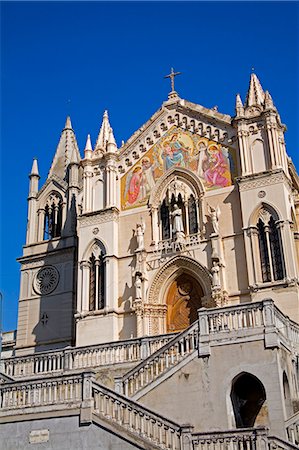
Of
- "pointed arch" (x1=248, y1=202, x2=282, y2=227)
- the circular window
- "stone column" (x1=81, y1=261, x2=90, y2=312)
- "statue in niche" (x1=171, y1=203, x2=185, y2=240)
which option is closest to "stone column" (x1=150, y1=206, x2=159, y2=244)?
"statue in niche" (x1=171, y1=203, x2=185, y2=240)

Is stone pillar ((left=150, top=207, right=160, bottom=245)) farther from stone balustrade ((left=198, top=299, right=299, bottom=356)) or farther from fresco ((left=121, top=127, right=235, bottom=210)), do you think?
stone balustrade ((left=198, top=299, right=299, bottom=356))

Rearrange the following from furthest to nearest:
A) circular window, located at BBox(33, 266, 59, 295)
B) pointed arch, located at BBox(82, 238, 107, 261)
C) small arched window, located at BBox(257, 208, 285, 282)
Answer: circular window, located at BBox(33, 266, 59, 295) < pointed arch, located at BBox(82, 238, 107, 261) < small arched window, located at BBox(257, 208, 285, 282)

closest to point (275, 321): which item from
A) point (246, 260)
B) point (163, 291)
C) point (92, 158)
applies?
point (246, 260)

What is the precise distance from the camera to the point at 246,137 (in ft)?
95.9

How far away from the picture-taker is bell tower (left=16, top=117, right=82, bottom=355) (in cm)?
3344

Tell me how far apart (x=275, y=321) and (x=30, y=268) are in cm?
2003

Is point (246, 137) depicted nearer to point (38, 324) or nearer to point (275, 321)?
point (275, 321)

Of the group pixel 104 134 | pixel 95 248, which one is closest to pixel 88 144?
pixel 104 134

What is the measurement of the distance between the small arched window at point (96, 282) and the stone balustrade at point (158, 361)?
997 cm

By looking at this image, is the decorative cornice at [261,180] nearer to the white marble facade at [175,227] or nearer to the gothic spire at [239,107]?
the white marble facade at [175,227]

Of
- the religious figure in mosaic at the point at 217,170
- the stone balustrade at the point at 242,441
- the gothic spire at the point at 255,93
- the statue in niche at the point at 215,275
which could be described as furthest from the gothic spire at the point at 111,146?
the stone balustrade at the point at 242,441

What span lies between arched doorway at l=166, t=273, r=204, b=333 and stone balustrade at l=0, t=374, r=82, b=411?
35.8ft

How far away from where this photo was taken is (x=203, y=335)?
19156 mm

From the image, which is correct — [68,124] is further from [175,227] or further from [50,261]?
[175,227]
